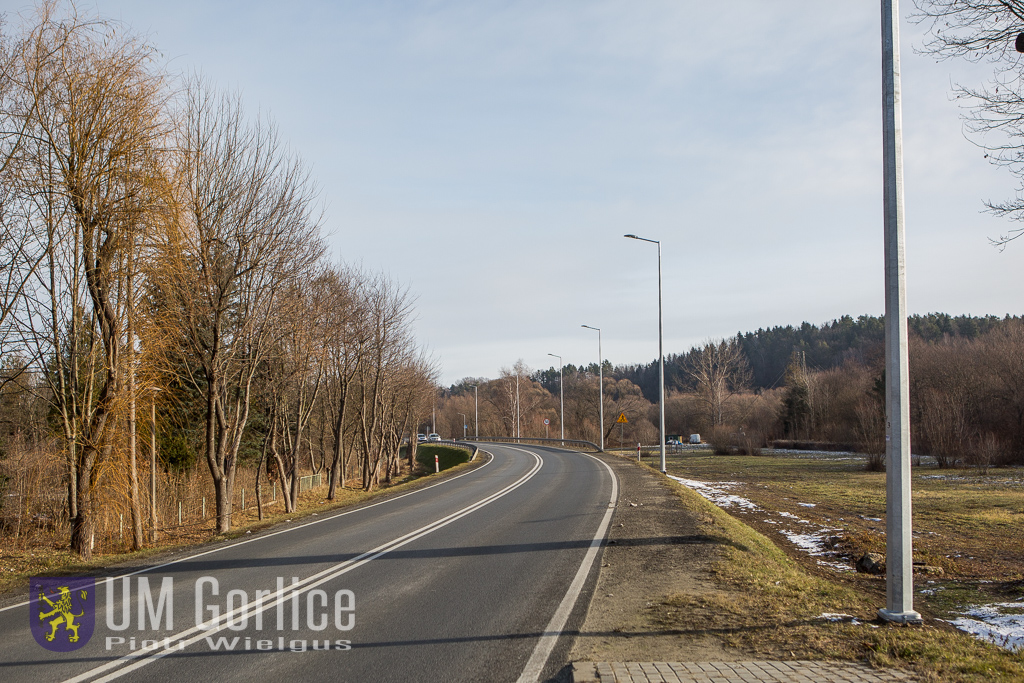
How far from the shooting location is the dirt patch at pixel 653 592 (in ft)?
18.6

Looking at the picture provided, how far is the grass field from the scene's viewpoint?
5.65 meters

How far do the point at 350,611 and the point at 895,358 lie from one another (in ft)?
20.8

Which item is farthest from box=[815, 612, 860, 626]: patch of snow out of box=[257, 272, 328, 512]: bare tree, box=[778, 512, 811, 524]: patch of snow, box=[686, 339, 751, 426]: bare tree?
box=[686, 339, 751, 426]: bare tree

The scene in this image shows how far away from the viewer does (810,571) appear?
458 inches

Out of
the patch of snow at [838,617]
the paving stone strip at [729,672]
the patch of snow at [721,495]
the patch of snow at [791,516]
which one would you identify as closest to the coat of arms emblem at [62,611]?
the paving stone strip at [729,672]

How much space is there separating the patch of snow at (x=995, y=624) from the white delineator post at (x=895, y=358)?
1172 mm

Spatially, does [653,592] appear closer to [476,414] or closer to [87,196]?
[87,196]

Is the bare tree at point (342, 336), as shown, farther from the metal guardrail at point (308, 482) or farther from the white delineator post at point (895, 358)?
the white delineator post at point (895, 358)

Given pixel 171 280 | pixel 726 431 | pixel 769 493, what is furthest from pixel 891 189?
pixel 726 431

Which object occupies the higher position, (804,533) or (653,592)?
(653,592)

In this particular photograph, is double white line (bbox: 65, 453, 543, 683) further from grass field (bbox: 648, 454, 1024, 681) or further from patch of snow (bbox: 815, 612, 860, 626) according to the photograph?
patch of snow (bbox: 815, 612, 860, 626)

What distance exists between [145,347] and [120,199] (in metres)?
3.95

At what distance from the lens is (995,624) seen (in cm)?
823

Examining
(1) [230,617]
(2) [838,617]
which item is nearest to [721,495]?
(2) [838,617]
